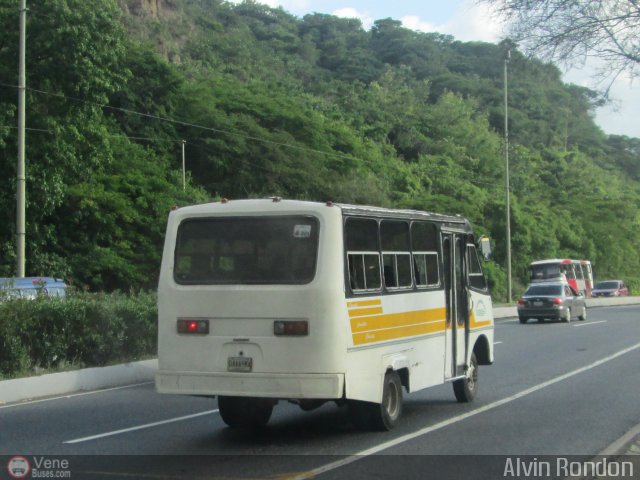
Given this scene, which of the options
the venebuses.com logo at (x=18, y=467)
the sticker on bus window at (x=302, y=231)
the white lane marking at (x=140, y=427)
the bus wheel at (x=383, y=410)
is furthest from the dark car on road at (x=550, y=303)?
the venebuses.com logo at (x=18, y=467)

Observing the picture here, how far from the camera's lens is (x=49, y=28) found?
31766mm

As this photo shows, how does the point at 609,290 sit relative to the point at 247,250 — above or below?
below

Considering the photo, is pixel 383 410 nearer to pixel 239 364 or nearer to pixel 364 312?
pixel 364 312

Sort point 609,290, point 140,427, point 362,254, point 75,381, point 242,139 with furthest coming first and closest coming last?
1. point 609,290
2. point 242,139
3. point 75,381
4. point 140,427
5. point 362,254

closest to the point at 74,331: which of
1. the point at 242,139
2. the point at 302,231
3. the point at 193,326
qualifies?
the point at 193,326

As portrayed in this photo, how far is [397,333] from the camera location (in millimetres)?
11070

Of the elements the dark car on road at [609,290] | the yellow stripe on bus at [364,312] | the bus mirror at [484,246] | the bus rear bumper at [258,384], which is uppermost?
the bus mirror at [484,246]

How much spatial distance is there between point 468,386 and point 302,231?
455 cm

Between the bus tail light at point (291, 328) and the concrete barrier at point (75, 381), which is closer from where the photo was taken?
the bus tail light at point (291, 328)

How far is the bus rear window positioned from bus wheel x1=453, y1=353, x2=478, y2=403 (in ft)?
13.8

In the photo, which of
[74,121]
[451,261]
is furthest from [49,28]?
[451,261]

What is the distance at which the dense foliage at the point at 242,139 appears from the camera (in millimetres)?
32625

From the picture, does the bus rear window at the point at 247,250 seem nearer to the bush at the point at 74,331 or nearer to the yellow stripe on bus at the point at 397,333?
the yellow stripe on bus at the point at 397,333

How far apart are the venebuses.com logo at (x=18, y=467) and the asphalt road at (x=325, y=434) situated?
0.16 metres
